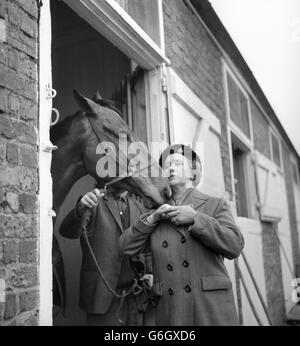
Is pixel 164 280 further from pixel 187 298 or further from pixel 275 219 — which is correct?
pixel 275 219

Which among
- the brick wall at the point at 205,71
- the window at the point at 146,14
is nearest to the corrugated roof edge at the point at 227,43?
the brick wall at the point at 205,71

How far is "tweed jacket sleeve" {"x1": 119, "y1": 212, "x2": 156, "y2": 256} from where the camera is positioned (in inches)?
81.5

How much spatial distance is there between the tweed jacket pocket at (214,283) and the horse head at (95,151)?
829 millimetres

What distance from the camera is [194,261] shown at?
6.58 feet

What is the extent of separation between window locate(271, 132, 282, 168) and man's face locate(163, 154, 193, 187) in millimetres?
6504

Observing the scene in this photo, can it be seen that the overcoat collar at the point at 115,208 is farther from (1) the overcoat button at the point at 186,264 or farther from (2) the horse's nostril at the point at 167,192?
(1) the overcoat button at the point at 186,264

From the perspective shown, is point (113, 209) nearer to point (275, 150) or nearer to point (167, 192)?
point (167, 192)

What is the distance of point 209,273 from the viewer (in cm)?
200

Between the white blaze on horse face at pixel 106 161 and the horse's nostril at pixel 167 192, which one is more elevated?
the white blaze on horse face at pixel 106 161

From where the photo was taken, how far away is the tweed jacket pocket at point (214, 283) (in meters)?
1.96

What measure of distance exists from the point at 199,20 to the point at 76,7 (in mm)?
2398

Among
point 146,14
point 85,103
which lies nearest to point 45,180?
point 85,103

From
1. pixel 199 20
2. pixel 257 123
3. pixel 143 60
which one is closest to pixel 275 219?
pixel 257 123

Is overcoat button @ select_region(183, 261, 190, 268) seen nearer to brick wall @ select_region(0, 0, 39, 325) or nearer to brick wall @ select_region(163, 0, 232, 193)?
brick wall @ select_region(0, 0, 39, 325)
